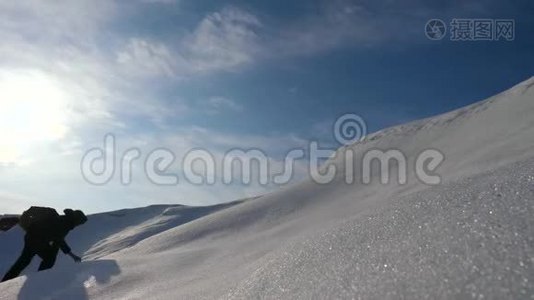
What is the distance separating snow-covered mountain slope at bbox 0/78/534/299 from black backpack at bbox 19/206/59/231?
1.17 m

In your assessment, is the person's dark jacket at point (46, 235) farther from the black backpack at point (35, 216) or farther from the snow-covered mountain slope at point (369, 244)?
the snow-covered mountain slope at point (369, 244)

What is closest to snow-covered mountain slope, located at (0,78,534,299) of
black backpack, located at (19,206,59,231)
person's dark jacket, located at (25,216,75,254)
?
person's dark jacket, located at (25,216,75,254)

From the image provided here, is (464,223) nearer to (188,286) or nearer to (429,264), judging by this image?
(429,264)

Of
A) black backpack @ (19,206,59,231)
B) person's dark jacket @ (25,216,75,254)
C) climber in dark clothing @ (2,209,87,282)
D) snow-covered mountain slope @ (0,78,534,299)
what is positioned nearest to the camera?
snow-covered mountain slope @ (0,78,534,299)

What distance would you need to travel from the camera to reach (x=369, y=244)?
203 centimetres

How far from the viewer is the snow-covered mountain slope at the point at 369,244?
1.39m

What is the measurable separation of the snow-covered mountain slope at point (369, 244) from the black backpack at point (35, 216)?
3.83ft

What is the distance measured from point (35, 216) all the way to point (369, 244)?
16.3 feet

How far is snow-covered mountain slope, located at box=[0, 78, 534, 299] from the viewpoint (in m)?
1.39

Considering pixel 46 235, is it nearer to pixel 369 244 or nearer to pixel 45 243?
pixel 45 243

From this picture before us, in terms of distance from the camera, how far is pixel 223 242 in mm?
5207

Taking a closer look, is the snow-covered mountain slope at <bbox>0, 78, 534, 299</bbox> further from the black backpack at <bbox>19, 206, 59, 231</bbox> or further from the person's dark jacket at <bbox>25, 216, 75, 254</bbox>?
the black backpack at <bbox>19, 206, 59, 231</bbox>

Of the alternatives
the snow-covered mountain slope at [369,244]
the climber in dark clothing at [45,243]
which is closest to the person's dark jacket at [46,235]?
the climber in dark clothing at [45,243]

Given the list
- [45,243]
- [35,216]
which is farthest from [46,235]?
[35,216]
